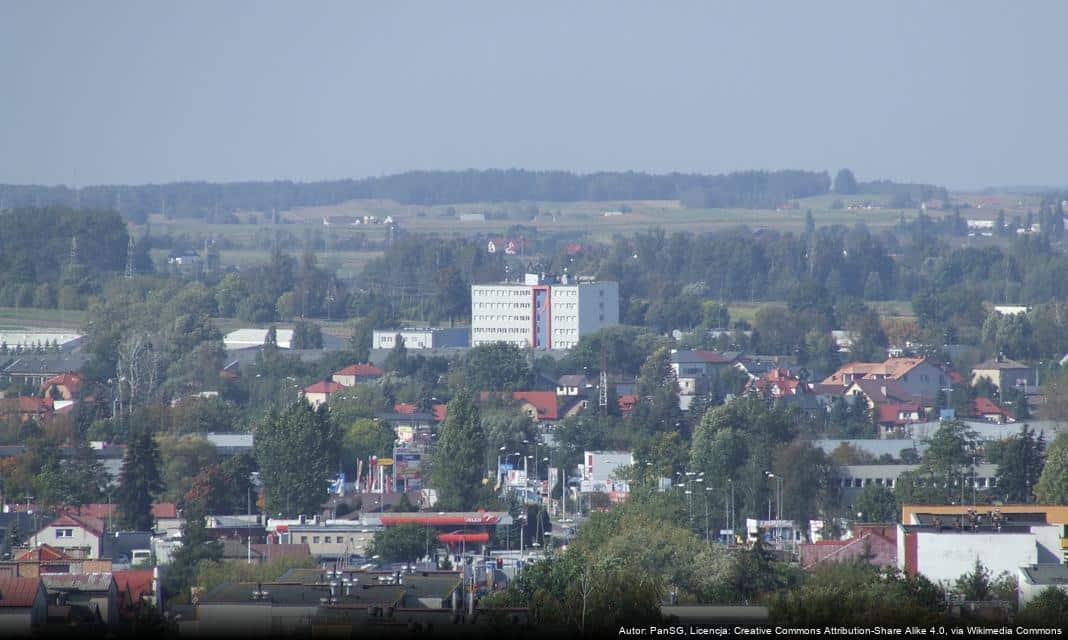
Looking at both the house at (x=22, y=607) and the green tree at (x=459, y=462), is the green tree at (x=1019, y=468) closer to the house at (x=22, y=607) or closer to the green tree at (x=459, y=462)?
the green tree at (x=459, y=462)

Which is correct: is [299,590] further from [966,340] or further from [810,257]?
[810,257]

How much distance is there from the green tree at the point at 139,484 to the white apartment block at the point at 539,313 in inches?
1115

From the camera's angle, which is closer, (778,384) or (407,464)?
(407,464)

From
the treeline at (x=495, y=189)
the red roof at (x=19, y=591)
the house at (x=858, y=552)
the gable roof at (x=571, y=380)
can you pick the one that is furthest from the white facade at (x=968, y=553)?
the treeline at (x=495, y=189)

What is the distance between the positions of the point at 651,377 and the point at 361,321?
13.4 metres

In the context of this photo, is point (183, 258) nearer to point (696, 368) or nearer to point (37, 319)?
point (37, 319)

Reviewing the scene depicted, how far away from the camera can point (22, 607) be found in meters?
13.0

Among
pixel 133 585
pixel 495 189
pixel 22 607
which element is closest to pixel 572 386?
pixel 133 585

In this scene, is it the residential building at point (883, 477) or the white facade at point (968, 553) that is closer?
the white facade at point (968, 553)

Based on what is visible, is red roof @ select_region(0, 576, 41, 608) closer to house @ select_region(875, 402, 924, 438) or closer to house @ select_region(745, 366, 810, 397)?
house @ select_region(875, 402, 924, 438)

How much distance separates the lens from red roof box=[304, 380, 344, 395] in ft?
125

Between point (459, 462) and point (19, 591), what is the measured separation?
12216 mm

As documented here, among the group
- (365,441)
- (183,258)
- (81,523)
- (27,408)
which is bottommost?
(183,258)

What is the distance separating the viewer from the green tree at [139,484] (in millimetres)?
22812
